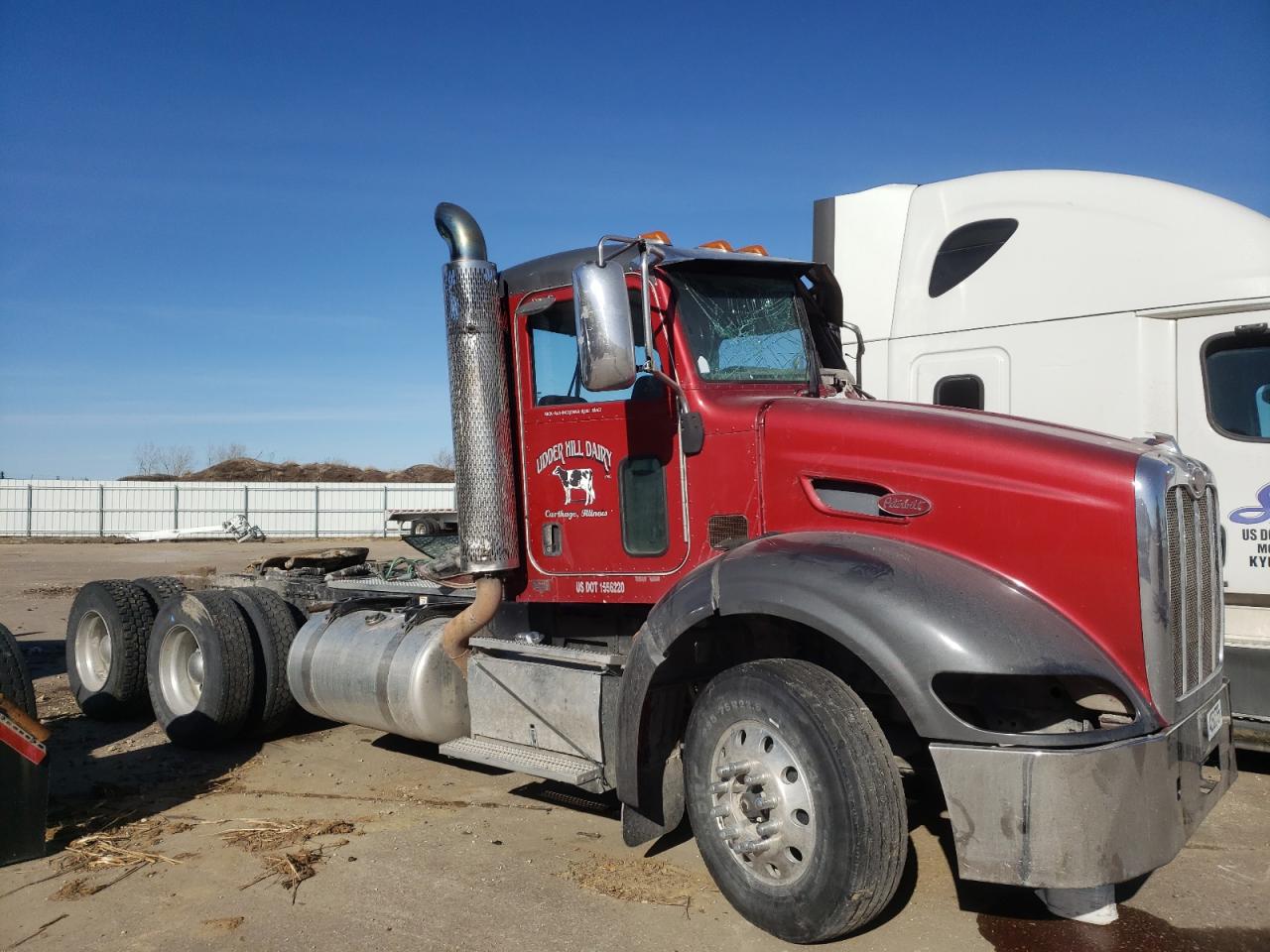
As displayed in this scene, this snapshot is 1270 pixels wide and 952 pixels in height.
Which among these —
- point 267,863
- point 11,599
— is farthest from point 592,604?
point 11,599

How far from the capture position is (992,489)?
3875 millimetres

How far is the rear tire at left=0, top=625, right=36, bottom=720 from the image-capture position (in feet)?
20.7

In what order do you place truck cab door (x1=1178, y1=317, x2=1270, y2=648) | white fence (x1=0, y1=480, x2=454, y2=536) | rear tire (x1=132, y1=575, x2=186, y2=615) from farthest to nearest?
white fence (x1=0, y1=480, x2=454, y2=536) < rear tire (x1=132, y1=575, x2=186, y2=615) < truck cab door (x1=1178, y1=317, x2=1270, y2=648)

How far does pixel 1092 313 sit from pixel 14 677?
274 inches

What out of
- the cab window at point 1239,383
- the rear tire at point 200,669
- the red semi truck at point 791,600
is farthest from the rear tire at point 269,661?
the cab window at point 1239,383

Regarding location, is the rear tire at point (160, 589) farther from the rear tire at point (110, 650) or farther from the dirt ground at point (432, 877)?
the dirt ground at point (432, 877)

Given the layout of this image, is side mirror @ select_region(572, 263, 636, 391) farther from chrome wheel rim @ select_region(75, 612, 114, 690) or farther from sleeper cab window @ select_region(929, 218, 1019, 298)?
chrome wheel rim @ select_region(75, 612, 114, 690)

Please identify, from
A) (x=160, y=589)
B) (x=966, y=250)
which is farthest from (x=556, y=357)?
(x=160, y=589)

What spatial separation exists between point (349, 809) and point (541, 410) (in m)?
2.49

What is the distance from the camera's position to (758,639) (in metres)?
4.62

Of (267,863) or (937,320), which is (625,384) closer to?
(267,863)

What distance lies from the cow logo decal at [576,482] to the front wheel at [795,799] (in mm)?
1426

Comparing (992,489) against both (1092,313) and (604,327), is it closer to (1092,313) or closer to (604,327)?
(604,327)

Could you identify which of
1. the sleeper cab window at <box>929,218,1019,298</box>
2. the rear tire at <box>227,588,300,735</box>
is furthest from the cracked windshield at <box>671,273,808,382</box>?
the rear tire at <box>227,588,300,735</box>
